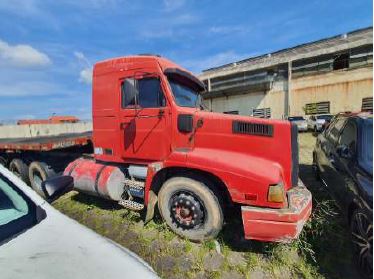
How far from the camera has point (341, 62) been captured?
21531mm

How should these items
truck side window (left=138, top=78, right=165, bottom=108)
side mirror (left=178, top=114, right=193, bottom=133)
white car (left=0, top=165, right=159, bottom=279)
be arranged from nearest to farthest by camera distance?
white car (left=0, top=165, right=159, bottom=279)
side mirror (left=178, top=114, right=193, bottom=133)
truck side window (left=138, top=78, right=165, bottom=108)

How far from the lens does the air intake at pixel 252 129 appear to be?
357 centimetres

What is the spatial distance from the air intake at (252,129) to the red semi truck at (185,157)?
0.04 feet

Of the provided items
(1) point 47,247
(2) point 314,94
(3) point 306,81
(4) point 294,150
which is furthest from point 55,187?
(3) point 306,81

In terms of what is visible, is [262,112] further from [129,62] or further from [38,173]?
[129,62]

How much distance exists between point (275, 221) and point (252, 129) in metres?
1.25

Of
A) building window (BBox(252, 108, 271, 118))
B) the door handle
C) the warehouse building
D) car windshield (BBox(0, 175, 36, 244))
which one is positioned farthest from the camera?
building window (BBox(252, 108, 271, 118))

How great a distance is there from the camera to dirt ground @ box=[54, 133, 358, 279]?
3.12m

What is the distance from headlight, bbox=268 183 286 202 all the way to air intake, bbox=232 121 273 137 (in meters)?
0.73

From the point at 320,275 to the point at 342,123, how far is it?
3005 mm

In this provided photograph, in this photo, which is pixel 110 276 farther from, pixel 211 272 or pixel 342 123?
pixel 342 123

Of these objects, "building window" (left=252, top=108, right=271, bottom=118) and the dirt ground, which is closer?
the dirt ground

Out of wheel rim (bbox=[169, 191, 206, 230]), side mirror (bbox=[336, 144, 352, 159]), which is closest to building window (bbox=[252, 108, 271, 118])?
side mirror (bbox=[336, 144, 352, 159])

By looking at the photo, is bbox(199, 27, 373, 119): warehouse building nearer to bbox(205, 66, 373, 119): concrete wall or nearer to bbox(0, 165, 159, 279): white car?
bbox(205, 66, 373, 119): concrete wall
